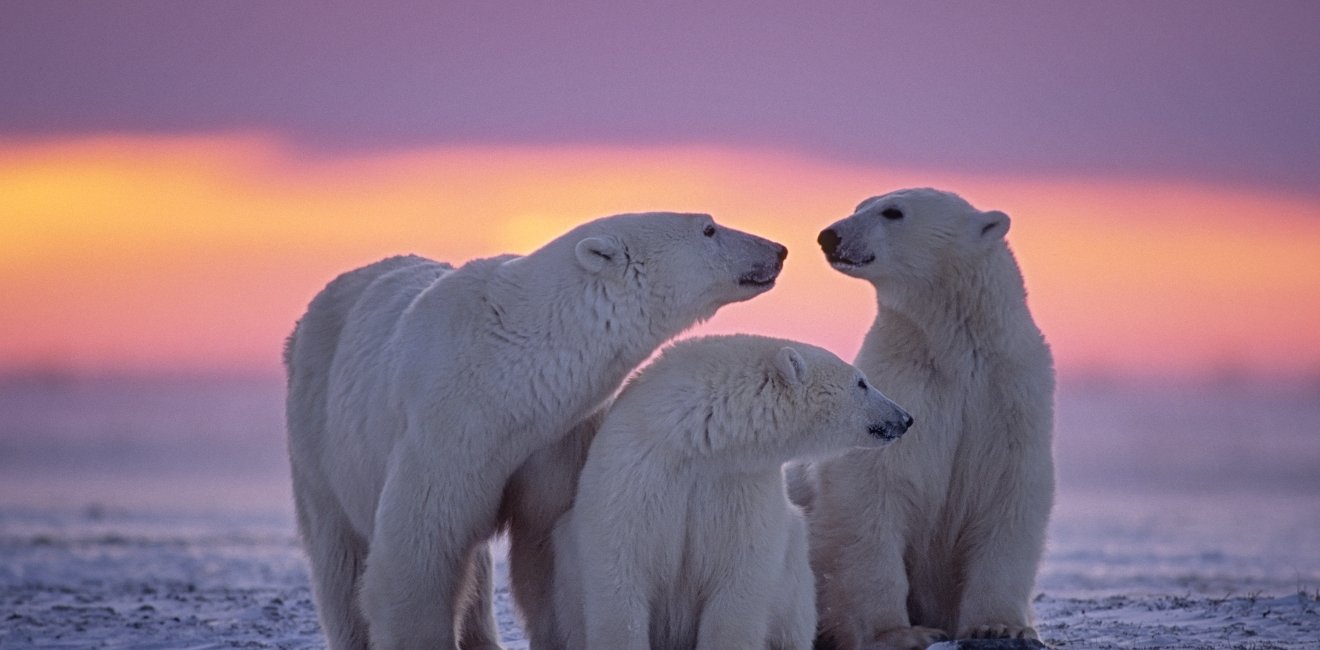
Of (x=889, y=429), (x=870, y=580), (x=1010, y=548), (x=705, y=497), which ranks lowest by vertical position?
(x=870, y=580)

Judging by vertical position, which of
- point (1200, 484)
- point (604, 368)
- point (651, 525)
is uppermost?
point (604, 368)

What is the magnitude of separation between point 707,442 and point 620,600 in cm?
58

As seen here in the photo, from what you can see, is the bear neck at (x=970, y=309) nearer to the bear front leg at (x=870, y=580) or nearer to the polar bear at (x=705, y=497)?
the polar bear at (x=705, y=497)

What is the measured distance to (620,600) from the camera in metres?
4.97

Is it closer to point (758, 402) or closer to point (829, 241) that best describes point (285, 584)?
point (829, 241)

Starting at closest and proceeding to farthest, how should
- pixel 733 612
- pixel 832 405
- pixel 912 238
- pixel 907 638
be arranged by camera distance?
pixel 733 612, pixel 832 405, pixel 907 638, pixel 912 238

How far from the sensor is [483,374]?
5.16m

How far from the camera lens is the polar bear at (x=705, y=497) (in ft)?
16.4

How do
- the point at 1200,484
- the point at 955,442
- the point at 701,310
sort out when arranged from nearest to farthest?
the point at 701,310, the point at 955,442, the point at 1200,484

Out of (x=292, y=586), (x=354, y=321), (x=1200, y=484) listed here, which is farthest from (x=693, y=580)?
(x=1200, y=484)

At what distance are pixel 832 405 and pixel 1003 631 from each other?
113 cm

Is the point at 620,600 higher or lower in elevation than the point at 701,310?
lower

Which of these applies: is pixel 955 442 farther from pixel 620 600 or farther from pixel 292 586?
pixel 292 586

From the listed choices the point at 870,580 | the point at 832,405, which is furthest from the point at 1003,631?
the point at 832,405
